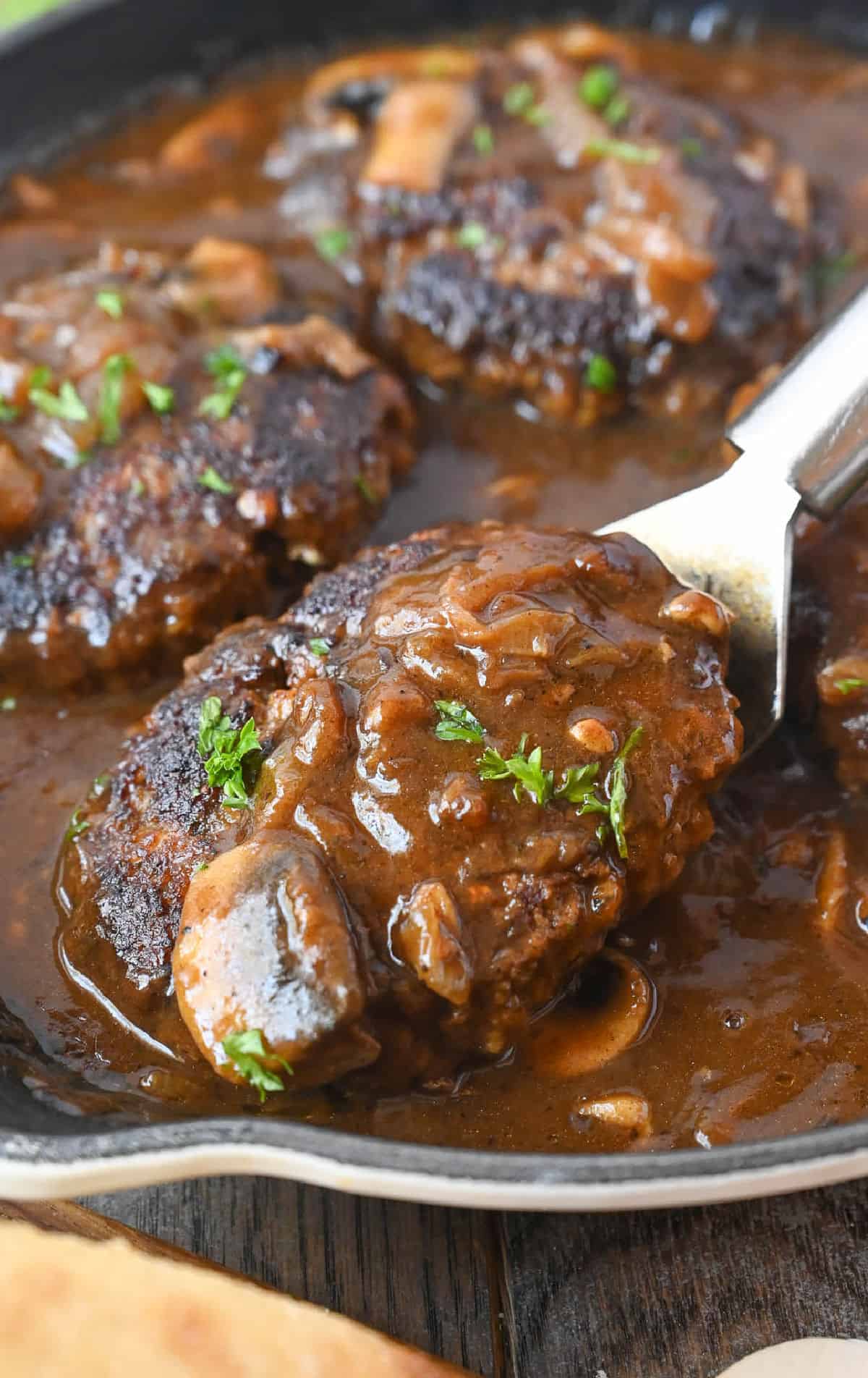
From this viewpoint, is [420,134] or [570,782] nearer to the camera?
[570,782]

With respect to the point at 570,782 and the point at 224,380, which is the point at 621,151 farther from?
the point at 570,782

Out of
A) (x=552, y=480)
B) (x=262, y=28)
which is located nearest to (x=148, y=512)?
(x=552, y=480)

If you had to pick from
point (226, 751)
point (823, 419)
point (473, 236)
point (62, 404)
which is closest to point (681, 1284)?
point (226, 751)

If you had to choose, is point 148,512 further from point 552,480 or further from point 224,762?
point 552,480

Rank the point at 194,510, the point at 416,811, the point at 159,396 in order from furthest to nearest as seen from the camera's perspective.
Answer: the point at 159,396, the point at 194,510, the point at 416,811

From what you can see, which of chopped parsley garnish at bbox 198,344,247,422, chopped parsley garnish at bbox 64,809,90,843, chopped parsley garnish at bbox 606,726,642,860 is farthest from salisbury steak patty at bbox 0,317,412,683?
chopped parsley garnish at bbox 606,726,642,860

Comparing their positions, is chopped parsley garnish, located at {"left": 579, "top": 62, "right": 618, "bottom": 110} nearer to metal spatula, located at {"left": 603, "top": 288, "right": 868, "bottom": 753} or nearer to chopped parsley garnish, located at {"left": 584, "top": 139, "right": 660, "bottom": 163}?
chopped parsley garnish, located at {"left": 584, "top": 139, "right": 660, "bottom": 163}

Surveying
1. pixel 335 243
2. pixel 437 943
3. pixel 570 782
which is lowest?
pixel 437 943
